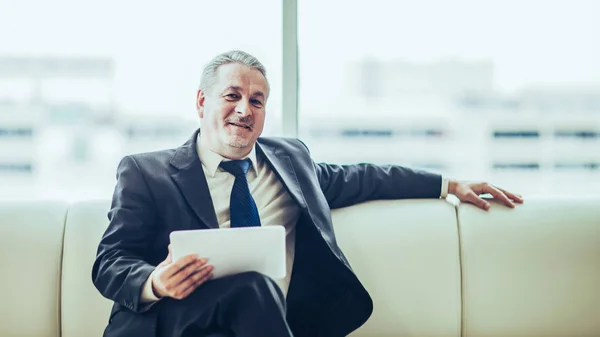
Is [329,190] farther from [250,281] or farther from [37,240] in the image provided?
[37,240]

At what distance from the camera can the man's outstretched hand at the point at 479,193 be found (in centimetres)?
198

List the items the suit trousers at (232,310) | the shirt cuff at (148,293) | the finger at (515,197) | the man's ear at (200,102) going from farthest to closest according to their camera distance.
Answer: the finger at (515,197), the man's ear at (200,102), the shirt cuff at (148,293), the suit trousers at (232,310)

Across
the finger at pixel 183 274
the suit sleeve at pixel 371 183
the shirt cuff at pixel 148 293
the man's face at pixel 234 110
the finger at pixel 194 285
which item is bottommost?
the shirt cuff at pixel 148 293

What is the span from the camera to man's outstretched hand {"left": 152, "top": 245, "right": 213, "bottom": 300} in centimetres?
133

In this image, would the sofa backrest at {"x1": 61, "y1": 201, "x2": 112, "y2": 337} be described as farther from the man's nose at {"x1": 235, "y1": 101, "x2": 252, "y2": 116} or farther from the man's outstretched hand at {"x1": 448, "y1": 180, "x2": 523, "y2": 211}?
the man's outstretched hand at {"x1": 448, "y1": 180, "x2": 523, "y2": 211}

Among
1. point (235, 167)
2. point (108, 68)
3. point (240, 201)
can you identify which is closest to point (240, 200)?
point (240, 201)

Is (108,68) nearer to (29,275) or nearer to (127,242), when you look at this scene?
(29,275)

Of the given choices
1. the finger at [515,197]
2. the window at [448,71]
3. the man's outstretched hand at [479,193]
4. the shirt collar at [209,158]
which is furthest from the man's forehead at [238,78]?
the finger at [515,197]

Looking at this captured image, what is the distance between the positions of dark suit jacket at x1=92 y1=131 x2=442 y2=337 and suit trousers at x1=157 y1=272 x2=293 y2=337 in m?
0.17

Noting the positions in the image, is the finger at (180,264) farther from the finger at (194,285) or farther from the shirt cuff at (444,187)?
the shirt cuff at (444,187)

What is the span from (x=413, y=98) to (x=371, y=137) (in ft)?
1.04

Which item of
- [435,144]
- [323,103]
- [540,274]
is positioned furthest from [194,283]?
[435,144]

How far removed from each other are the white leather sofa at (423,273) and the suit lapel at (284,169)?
0.21m

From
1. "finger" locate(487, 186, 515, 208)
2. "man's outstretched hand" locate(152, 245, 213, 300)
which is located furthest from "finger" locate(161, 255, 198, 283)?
"finger" locate(487, 186, 515, 208)
